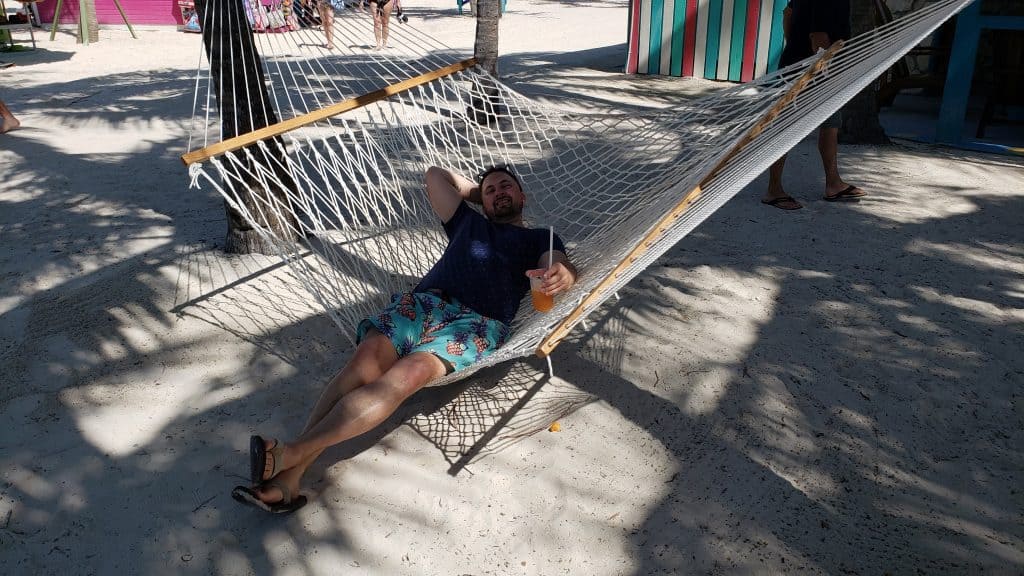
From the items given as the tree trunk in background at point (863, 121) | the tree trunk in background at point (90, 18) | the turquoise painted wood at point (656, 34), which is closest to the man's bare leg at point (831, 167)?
the tree trunk in background at point (863, 121)

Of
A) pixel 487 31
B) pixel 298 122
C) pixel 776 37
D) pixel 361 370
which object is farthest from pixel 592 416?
pixel 776 37

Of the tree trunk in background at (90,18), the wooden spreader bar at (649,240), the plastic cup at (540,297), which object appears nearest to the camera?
the wooden spreader bar at (649,240)

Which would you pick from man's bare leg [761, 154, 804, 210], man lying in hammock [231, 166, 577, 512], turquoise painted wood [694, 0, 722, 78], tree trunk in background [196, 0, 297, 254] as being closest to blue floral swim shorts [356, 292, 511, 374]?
man lying in hammock [231, 166, 577, 512]

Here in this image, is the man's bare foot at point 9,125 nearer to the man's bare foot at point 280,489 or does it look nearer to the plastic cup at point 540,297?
the man's bare foot at point 280,489

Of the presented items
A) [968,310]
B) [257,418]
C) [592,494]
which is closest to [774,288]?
[968,310]

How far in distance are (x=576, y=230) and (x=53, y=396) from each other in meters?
1.99

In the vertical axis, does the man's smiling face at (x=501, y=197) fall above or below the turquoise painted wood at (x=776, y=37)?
below

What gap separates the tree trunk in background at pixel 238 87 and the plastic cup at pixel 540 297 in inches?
52.7

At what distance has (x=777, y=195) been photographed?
3689mm

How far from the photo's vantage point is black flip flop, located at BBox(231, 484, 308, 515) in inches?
68.9

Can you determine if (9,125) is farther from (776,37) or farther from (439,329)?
(776,37)

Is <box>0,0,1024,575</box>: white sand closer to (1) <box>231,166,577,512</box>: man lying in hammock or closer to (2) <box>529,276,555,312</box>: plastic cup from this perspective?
(1) <box>231,166,577,512</box>: man lying in hammock

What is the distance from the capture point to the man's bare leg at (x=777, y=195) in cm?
363

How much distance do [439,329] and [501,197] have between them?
0.50 meters
